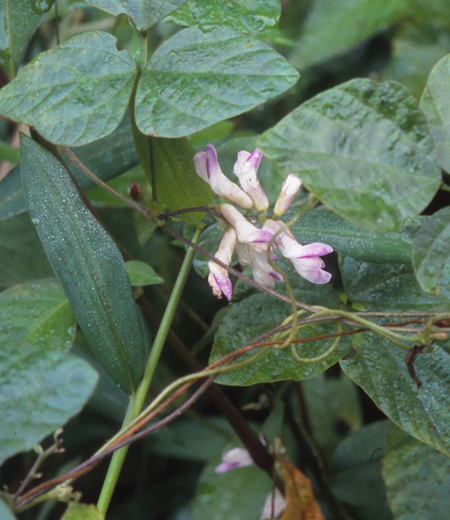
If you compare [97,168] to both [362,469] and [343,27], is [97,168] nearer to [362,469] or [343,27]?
[362,469]

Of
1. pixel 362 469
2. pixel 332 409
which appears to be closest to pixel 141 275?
pixel 362 469

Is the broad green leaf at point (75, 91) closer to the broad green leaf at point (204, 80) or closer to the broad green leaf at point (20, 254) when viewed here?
the broad green leaf at point (204, 80)

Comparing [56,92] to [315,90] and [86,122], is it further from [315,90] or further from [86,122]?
[315,90]

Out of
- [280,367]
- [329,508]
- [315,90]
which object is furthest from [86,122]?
[315,90]

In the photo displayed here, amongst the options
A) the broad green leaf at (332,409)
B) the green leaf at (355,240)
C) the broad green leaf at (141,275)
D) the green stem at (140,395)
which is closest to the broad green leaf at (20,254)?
the broad green leaf at (141,275)

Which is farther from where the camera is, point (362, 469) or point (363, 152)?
point (362, 469)

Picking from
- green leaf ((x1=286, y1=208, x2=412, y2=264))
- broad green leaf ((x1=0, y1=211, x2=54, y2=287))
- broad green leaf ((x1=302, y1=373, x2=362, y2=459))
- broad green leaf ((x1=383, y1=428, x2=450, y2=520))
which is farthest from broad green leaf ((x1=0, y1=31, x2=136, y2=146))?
broad green leaf ((x1=302, y1=373, x2=362, y2=459))
